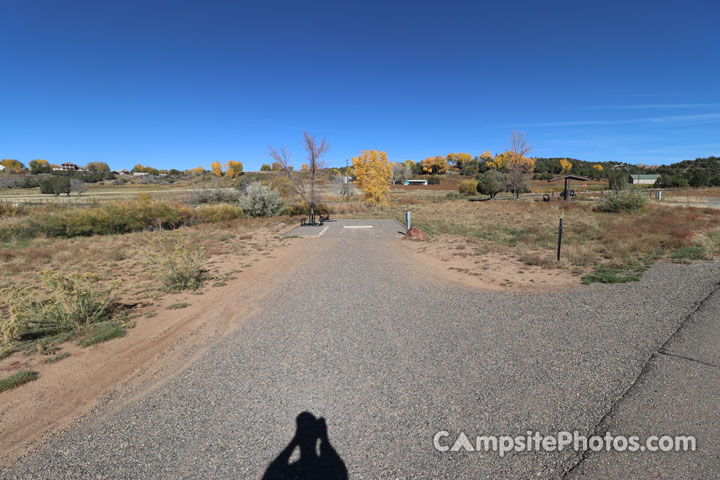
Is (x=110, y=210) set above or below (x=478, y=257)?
above

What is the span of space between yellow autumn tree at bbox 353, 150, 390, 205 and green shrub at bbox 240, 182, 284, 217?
342 inches

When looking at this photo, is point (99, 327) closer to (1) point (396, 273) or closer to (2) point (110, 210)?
(1) point (396, 273)

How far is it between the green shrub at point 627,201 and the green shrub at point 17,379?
25.0 meters

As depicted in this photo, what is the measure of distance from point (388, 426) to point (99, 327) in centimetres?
517

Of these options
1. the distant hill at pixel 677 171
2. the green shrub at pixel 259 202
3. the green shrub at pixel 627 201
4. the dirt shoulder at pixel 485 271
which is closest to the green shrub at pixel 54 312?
the dirt shoulder at pixel 485 271

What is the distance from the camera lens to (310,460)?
8.34ft

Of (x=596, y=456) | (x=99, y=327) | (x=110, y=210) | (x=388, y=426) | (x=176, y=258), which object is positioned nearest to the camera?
(x=596, y=456)

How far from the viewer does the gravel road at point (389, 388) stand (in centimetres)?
255

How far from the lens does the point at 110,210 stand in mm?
18547

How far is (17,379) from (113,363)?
35.7 inches

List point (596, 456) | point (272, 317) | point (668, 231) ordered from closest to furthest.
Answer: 1. point (596, 456)
2. point (272, 317)
3. point (668, 231)

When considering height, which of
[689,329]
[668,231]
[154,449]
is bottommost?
[154,449]

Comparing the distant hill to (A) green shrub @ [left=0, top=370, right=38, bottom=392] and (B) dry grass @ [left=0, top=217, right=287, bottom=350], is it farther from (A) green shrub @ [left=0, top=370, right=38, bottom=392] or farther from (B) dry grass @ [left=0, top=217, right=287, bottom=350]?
(A) green shrub @ [left=0, top=370, right=38, bottom=392]

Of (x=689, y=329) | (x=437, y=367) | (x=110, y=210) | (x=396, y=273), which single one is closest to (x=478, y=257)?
(x=396, y=273)
